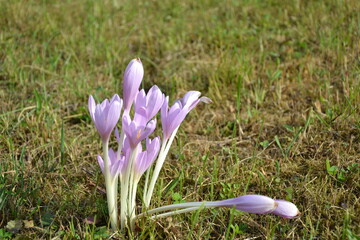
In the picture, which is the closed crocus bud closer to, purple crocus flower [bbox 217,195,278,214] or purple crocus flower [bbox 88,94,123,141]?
purple crocus flower [bbox 217,195,278,214]

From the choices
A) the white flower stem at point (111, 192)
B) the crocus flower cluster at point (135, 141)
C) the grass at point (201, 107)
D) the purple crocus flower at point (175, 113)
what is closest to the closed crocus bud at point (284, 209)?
the crocus flower cluster at point (135, 141)

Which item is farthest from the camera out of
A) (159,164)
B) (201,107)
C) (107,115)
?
(201,107)

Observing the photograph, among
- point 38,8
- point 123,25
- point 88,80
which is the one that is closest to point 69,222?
point 88,80

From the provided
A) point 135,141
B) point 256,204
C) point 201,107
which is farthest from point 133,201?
point 201,107

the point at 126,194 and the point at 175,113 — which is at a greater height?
the point at 175,113

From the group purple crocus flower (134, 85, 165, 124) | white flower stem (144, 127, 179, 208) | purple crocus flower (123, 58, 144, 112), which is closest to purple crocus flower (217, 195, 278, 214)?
white flower stem (144, 127, 179, 208)

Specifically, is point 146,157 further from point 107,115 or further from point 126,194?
point 107,115

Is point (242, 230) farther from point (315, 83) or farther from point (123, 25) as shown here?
point (123, 25)

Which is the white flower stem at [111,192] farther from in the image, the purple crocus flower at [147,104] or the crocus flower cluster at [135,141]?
the purple crocus flower at [147,104]
